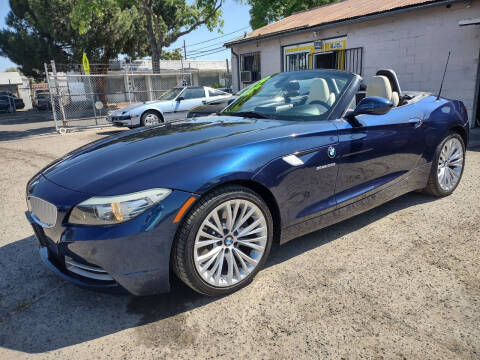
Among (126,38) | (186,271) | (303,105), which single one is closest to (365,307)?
(186,271)

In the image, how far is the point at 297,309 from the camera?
7.33 ft

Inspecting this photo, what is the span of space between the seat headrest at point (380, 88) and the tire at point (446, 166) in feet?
2.84

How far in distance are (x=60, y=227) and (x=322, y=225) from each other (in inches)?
73.4

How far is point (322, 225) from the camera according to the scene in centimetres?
283

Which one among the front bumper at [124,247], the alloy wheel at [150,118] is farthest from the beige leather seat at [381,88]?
the alloy wheel at [150,118]

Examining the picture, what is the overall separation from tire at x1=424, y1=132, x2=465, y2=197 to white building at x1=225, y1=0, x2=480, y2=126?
234 inches

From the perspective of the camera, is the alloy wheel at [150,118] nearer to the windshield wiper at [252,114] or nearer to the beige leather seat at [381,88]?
the windshield wiper at [252,114]

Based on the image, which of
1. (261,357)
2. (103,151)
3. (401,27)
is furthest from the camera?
(401,27)

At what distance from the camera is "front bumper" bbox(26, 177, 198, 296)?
6.44 feet

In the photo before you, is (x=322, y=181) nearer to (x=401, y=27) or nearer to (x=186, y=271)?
(x=186, y=271)

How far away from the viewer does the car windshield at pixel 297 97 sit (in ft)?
9.97

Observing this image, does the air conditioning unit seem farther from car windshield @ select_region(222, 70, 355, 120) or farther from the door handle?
the door handle

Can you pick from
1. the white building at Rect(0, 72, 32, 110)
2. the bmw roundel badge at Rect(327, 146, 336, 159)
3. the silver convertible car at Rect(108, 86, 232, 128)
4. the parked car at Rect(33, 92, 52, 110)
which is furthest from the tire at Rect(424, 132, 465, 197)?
the white building at Rect(0, 72, 32, 110)

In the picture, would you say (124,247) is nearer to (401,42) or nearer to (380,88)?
(380,88)
